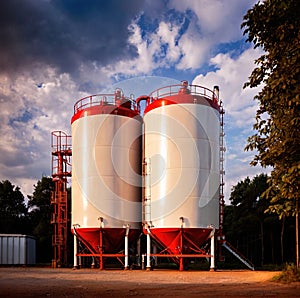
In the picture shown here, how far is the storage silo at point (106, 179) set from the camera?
1385 inches

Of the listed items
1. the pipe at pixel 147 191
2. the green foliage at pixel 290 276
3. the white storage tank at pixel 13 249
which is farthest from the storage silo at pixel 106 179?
the green foliage at pixel 290 276

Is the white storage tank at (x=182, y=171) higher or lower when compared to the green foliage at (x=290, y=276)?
higher

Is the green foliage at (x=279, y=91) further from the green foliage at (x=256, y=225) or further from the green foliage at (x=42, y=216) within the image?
the green foliage at (x=42, y=216)

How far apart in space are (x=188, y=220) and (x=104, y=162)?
817 centimetres

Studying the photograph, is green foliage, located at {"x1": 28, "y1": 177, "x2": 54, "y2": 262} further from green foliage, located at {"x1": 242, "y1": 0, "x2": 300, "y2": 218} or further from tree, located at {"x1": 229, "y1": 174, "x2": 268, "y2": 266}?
green foliage, located at {"x1": 242, "y1": 0, "x2": 300, "y2": 218}

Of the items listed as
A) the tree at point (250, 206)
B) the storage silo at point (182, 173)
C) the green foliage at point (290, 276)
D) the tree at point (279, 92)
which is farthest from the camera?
the tree at point (250, 206)

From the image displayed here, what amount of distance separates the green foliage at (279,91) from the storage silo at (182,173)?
45.6ft

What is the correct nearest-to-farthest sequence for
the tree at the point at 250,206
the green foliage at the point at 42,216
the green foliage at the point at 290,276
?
the green foliage at the point at 290,276
the tree at the point at 250,206
the green foliage at the point at 42,216

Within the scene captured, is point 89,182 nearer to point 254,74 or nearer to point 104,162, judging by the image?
point 104,162

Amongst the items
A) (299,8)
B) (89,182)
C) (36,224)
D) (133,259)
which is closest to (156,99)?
(89,182)

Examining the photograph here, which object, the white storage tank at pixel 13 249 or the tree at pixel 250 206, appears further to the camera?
the tree at pixel 250 206

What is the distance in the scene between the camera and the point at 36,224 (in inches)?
2327

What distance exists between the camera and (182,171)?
33.0 meters

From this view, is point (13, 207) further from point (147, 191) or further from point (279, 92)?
point (279, 92)
